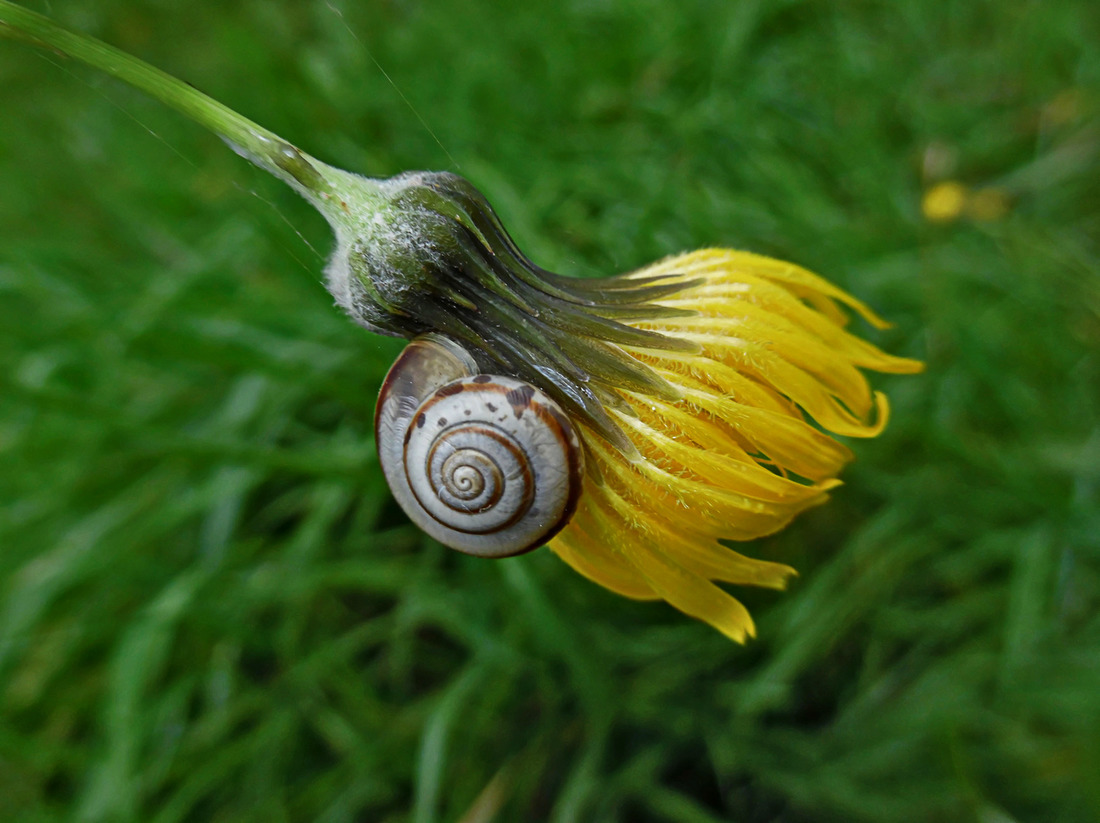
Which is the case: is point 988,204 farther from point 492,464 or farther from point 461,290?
point 492,464

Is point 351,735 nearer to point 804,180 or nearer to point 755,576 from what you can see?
point 755,576

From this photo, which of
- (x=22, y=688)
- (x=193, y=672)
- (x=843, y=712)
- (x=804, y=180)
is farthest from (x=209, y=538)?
(x=804, y=180)

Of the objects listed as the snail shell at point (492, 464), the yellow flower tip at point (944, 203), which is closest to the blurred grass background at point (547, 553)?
the yellow flower tip at point (944, 203)

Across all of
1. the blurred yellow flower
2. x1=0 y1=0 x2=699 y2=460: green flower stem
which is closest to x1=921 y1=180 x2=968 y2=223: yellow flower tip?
the blurred yellow flower

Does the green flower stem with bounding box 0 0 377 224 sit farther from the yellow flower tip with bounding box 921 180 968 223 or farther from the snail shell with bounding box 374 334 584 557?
the yellow flower tip with bounding box 921 180 968 223

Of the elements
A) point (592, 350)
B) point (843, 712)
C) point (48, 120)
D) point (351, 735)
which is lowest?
point (351, 735)
